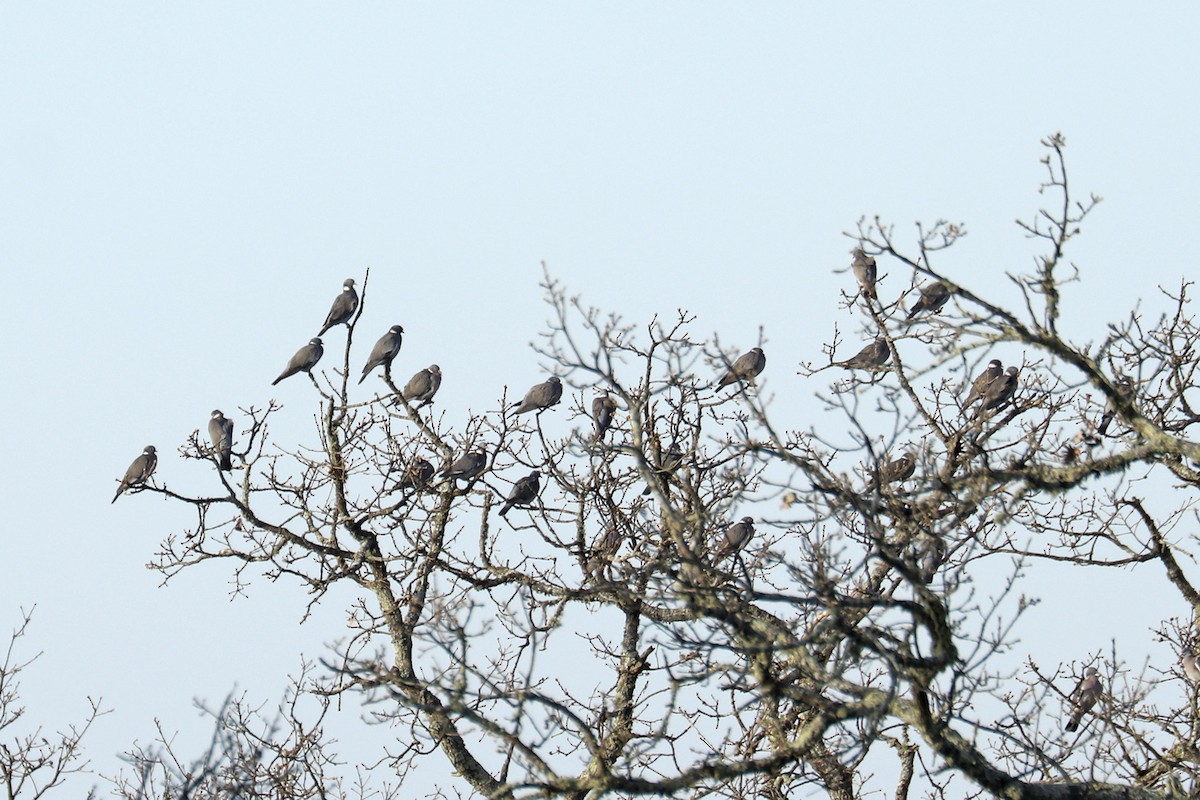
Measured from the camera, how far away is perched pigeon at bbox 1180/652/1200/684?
10727mm

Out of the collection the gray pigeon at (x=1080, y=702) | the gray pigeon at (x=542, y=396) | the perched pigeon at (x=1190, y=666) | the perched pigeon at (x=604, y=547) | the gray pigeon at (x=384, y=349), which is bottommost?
the gray pigeon at (x=1080, y=702)

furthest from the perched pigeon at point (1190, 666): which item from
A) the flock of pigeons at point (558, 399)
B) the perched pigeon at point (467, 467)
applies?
the perched pigeon at point (467, 467)

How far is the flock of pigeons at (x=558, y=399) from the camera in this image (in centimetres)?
1090

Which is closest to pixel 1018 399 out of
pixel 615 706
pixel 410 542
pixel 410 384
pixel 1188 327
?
pixel 1188 327

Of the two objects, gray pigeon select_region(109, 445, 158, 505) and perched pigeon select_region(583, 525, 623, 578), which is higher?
gray pigeon select_region(109, 445, 158, 505)

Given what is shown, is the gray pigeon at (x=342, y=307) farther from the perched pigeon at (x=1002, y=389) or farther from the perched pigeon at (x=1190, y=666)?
the perched pigeon at (x=1190, y=666)

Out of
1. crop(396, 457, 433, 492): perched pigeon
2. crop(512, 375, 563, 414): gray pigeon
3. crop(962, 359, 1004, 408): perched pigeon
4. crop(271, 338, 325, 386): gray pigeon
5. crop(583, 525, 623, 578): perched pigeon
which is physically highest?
crop(271, 338, 325, 386): gray pigeon

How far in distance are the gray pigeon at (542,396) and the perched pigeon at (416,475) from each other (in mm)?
2534

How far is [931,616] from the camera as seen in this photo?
19.2 feet

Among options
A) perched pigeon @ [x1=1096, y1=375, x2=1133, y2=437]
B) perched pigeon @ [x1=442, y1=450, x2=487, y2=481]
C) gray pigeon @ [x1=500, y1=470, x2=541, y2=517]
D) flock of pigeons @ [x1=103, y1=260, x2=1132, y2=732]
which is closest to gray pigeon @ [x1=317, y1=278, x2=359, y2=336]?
flock of pigeons @ [x1=103, y1=260, x2=1132, y2=732]

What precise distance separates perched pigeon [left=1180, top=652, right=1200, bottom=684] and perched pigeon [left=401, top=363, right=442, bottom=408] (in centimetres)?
748

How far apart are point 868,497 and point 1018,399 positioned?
18.8 ft

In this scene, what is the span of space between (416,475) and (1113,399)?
614cm

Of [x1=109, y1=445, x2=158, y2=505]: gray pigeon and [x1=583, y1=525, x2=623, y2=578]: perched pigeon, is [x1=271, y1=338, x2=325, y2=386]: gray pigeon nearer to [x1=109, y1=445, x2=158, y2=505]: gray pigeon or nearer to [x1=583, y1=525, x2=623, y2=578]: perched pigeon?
[x1=109, y1=445, x2=158, y2=505]: gray pigeon
